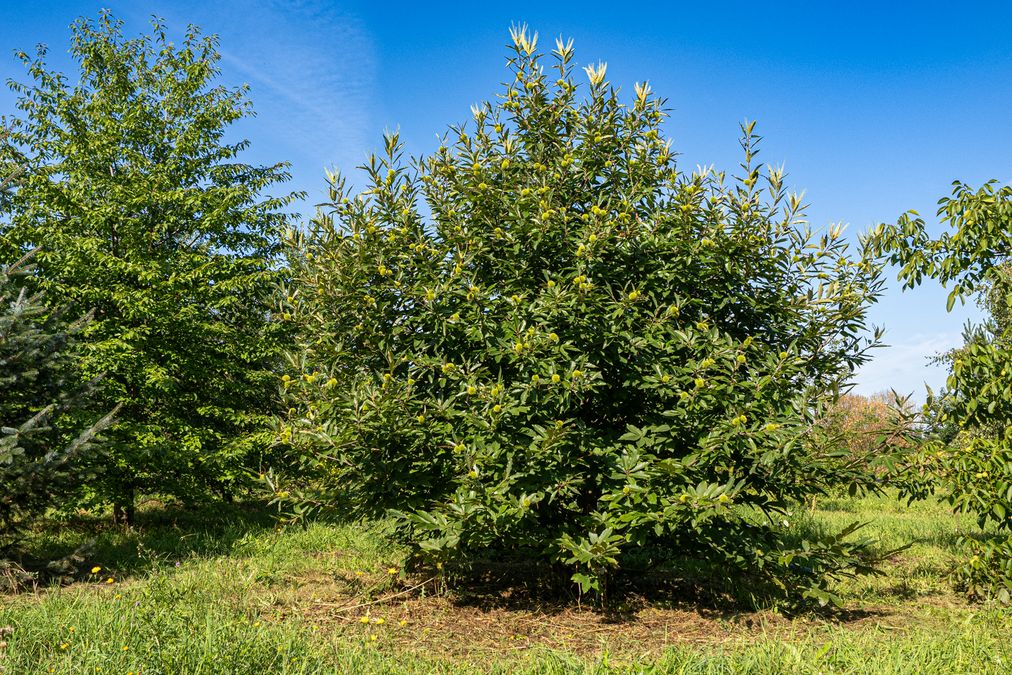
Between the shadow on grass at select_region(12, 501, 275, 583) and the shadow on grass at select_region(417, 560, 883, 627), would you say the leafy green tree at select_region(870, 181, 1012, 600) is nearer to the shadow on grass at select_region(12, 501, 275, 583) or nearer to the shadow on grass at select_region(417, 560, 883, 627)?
the shadow on grass at select_region(417, 560, 883, 627)

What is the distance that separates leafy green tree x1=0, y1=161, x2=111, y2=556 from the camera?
7457 millimetres

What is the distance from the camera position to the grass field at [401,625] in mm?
4668

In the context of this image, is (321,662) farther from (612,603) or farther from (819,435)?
(819,435)

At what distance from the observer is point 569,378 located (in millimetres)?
5641

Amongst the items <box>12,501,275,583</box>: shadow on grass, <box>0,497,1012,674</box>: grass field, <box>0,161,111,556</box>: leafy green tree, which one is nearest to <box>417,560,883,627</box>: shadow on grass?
<box>0,497,1012,674</box>: grass field

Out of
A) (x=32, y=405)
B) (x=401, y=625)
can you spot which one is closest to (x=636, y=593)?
(x=401, y=625)

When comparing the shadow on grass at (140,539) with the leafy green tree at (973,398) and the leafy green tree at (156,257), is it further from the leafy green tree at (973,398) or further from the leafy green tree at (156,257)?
the leafy green tree at (973,398)

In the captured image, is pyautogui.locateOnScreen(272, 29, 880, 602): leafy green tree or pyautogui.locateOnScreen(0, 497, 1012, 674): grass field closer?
pyautogui.locateOnScreen(0, 497, 1012, 674): grass field

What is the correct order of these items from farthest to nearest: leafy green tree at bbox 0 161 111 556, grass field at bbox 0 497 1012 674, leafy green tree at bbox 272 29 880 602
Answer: leafy green tree at bbox 0 161 111 556
leafy green tree at bbox 272 29 880 602
grass field at bbox 0 497 1012 674

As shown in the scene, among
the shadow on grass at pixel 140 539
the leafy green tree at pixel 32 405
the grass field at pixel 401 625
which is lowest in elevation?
the grass field at pixel 401 625

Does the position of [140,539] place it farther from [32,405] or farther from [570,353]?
[570,353]

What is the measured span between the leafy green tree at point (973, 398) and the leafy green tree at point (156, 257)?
28.4ft

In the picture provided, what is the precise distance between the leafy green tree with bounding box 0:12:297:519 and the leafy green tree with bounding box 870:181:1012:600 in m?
8.67

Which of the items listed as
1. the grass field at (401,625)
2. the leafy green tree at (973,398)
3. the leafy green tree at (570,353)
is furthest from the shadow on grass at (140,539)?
the leafy green tree at (973,398)
